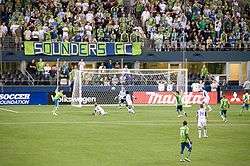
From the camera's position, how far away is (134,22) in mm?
61500

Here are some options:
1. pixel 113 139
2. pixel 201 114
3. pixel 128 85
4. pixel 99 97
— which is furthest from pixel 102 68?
pixel 201 114

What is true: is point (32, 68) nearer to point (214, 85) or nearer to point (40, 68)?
point (40, 68)

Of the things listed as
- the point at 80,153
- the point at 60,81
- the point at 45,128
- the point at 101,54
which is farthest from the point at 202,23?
the point at 80,153

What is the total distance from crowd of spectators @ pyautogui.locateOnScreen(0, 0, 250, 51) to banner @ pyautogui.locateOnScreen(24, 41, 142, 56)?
1.39ft

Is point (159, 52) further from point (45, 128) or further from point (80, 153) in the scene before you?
point (80, 153)

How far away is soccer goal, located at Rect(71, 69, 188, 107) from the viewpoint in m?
56.8

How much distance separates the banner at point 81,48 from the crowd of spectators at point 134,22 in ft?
1.39

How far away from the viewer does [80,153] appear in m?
31.6

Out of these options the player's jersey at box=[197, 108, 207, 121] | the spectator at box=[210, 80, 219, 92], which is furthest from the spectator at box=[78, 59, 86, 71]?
the player's jersey at box=[197, 108, 207, 121]

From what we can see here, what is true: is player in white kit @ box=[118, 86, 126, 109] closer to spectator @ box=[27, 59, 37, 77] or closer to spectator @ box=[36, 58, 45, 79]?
Answer: spectator @ box=[36, 58, 45, 79]

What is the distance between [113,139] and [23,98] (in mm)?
21697

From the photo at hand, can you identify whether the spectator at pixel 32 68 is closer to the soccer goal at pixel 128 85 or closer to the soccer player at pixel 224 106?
the soccer goal at pixel 128 85

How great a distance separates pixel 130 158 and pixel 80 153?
238cm

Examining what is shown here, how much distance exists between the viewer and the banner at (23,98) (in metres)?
56.8
